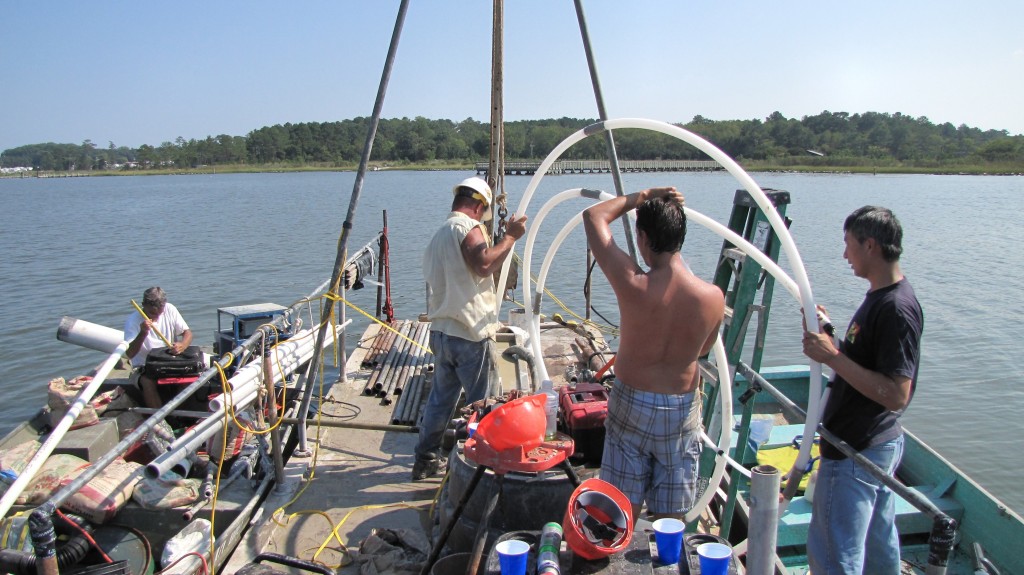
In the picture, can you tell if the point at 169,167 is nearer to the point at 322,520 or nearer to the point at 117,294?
the point at 117,294

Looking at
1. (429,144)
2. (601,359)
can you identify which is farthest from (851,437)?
(429,144)

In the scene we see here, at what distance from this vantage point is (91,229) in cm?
3122

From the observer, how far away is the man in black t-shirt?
281 cm

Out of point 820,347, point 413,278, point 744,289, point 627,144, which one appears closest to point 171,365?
point 744,289

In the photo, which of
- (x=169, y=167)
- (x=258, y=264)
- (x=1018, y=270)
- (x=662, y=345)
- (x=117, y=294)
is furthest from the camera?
(x=169, y=167)

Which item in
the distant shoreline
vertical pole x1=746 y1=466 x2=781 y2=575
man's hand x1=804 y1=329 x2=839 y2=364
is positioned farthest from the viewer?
the distant shoreline

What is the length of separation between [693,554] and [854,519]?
0.98m

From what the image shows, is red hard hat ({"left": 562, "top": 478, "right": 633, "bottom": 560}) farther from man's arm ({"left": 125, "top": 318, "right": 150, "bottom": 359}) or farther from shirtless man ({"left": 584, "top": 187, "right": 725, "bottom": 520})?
man's arm ({"left": 125, "top": 318, "right": 150, "bottom": 359})

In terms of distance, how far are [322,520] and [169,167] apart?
511ft

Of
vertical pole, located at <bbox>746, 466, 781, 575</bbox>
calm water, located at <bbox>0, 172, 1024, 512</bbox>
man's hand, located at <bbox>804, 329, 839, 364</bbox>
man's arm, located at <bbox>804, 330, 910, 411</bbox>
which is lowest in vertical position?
calm water, located at <bbox>0, 172, 1024, 512</bbox>

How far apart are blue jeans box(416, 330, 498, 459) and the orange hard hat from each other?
160 centimetres

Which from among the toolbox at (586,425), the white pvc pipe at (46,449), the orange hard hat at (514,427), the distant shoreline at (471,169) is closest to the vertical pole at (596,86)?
the toolbox at (586,425)

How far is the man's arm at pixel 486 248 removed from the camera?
4.22 meters

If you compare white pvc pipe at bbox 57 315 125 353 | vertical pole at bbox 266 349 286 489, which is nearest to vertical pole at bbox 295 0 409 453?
vertical pole at bbox 266 349 286 489
